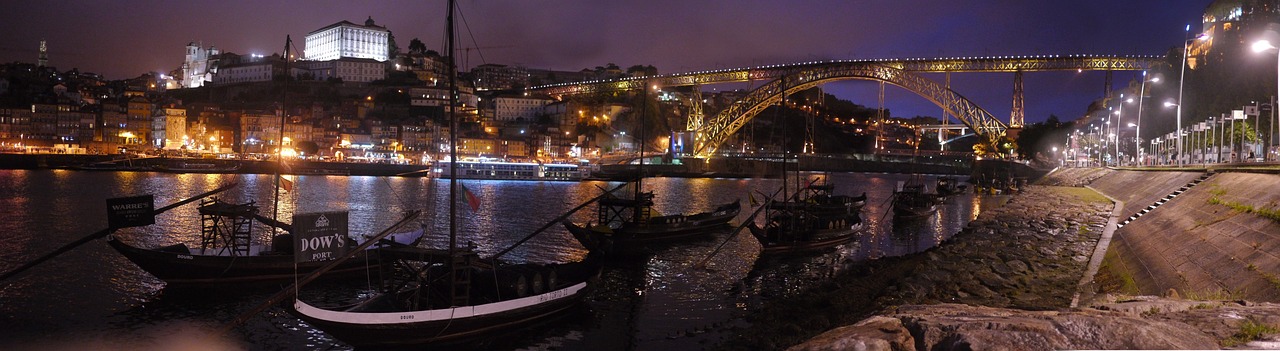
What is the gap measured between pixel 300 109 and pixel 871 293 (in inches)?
4717

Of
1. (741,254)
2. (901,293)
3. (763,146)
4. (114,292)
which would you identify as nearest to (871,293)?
(901,293)

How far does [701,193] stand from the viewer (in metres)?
64.7

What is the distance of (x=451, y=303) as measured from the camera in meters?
13.1

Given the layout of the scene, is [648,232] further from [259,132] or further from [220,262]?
[259,132]

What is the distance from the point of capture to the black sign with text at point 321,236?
12289mm

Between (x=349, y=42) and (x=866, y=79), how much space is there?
349 feet

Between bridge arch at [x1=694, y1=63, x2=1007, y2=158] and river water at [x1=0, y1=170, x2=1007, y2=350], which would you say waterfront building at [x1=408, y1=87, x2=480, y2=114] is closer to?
bridge arch at [x1=694, y1=63, x2=1007, y2=158]

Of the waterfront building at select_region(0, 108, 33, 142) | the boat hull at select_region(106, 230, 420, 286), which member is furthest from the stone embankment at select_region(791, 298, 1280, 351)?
the waterfront building at select_region(0, 108, 33, 142)

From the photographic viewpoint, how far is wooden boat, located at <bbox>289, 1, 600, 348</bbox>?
40.4 ft

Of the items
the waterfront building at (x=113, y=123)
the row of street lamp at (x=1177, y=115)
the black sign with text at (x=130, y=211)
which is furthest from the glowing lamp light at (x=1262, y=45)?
the waterfront building at (x=113, y=123)

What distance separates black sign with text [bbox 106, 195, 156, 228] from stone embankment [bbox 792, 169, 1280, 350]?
47.5 feet

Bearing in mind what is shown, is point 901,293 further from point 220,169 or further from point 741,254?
point 220,169

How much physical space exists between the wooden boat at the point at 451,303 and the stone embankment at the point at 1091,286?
6.73 metres

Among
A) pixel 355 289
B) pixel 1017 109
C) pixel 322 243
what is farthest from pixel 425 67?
pixel 322 243
